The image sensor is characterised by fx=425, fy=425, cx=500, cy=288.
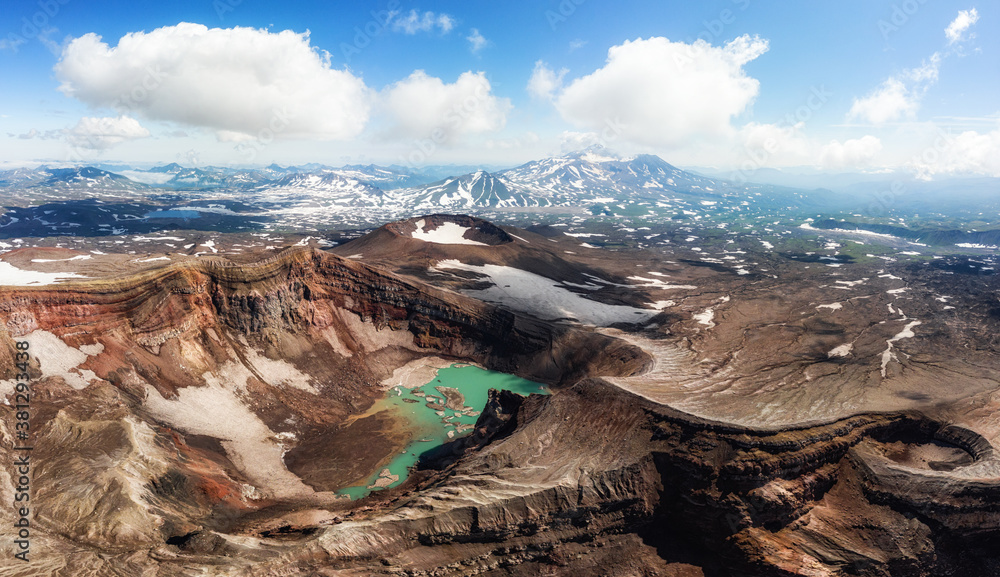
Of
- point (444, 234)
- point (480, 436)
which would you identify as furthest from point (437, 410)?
point (444, 234)

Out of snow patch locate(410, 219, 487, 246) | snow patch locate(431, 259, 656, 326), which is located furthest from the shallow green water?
snow patch locate(410, 219, 487, 246)

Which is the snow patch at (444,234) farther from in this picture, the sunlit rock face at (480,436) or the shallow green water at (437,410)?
the shallow green water at (437,410)

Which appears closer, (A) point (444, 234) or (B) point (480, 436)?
(B) point (480, 436)

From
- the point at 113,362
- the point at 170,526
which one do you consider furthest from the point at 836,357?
the point at 113,362

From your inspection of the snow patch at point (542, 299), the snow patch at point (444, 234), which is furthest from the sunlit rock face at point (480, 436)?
the snow patch at point (444, 234)

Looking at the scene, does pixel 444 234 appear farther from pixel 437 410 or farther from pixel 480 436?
pixel 480 436

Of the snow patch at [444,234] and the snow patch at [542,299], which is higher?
the snow patch at [444,234]
